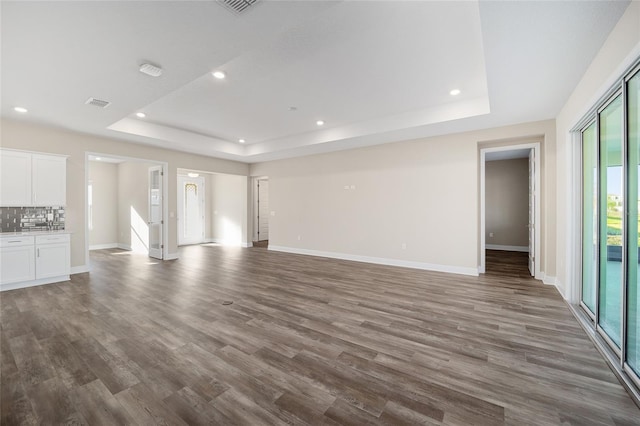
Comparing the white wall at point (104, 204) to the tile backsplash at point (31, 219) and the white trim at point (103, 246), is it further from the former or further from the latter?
the tile backsplash at point (31, 219)

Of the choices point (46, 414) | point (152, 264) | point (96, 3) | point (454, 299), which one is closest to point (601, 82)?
point (454, 299)

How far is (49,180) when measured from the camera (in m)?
4.83

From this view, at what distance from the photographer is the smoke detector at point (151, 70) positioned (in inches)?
110

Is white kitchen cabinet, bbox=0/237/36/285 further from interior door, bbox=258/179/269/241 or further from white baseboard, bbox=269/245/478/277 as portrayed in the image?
interior door, bbox=258/179/269/241

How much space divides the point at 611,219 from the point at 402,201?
356 cm

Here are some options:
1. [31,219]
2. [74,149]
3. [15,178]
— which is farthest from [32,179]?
[74,149]

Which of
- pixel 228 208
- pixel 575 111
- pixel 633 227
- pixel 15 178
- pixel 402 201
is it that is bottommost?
pixel 633 227

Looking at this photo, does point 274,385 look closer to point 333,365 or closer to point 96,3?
point 333,365

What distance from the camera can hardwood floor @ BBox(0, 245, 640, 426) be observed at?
1696mm

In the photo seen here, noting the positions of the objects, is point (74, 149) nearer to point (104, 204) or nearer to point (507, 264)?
point (104, 204)

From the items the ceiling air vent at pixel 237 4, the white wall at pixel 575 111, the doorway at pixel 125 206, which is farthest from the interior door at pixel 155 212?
the white wall at pixel 575 111

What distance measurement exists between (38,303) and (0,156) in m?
2.63

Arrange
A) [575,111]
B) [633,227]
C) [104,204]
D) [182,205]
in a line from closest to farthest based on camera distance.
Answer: [633,227], [575,111], [104,204], [182,205]

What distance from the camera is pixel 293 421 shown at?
1.60 m
